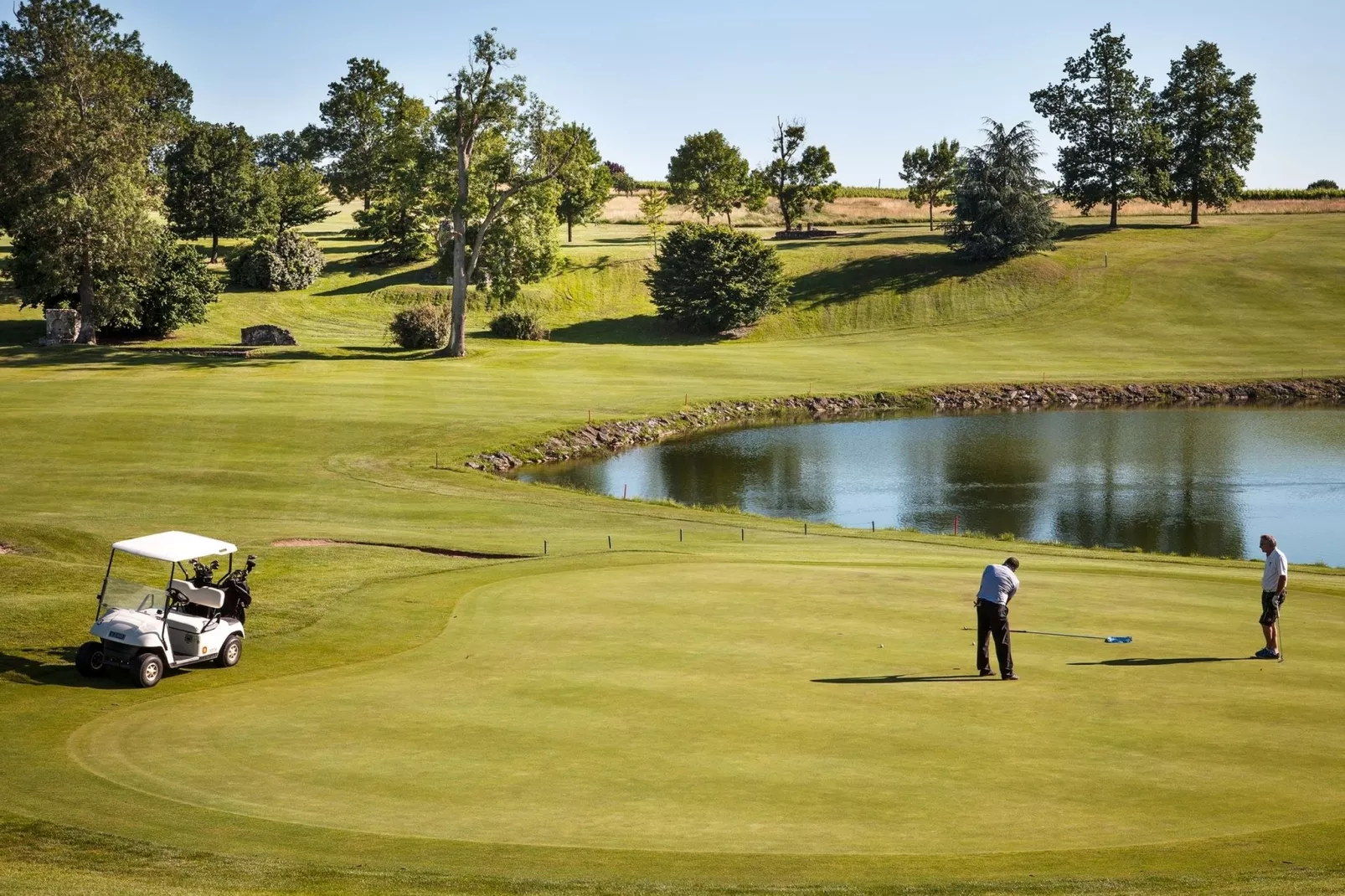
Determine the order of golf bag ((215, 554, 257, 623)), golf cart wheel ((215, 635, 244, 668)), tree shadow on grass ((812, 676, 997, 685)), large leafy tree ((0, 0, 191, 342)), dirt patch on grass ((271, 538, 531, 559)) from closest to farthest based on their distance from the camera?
tree shadow on grass ((812, 676, 997, 685)), golf cart wheel ((215, 635, 244, 668)), golf bag ((215, 554, 257, 623)), dirt patch on grass ((271, 538, 531, 559)), large leafy tree ((0, 0, 191, 342))

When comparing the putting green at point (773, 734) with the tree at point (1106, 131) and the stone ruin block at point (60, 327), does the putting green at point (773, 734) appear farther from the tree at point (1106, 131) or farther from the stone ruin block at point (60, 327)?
the tree at point (1106, 131)

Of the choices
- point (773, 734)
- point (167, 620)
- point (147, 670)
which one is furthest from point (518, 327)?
point (773, 734)

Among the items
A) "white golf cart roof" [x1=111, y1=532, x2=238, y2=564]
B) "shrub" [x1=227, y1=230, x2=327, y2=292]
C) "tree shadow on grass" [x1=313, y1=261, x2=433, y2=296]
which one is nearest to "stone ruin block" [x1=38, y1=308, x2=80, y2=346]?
"shrub" [x1=227, y1=230, x2=327, y2=292]

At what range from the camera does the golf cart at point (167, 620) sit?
18656 millimetres

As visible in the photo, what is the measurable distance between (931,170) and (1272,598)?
142832 mm

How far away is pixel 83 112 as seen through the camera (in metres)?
82.4

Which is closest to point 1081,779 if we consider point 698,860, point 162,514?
point 698,860

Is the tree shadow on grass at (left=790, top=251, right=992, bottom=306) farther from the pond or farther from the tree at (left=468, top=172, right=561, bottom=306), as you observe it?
the pond

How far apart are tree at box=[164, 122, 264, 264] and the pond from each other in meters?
68.0

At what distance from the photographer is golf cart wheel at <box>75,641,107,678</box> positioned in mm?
18844

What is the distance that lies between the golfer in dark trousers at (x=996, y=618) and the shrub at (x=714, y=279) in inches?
3439

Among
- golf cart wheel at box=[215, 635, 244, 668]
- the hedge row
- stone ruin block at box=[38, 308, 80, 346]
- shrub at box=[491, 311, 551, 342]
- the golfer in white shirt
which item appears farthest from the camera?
the hedge row

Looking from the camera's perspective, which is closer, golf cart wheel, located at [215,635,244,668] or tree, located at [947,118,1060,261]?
golf cart wheel, located at [215,635,244,668]

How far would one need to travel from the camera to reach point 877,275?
391 ft
